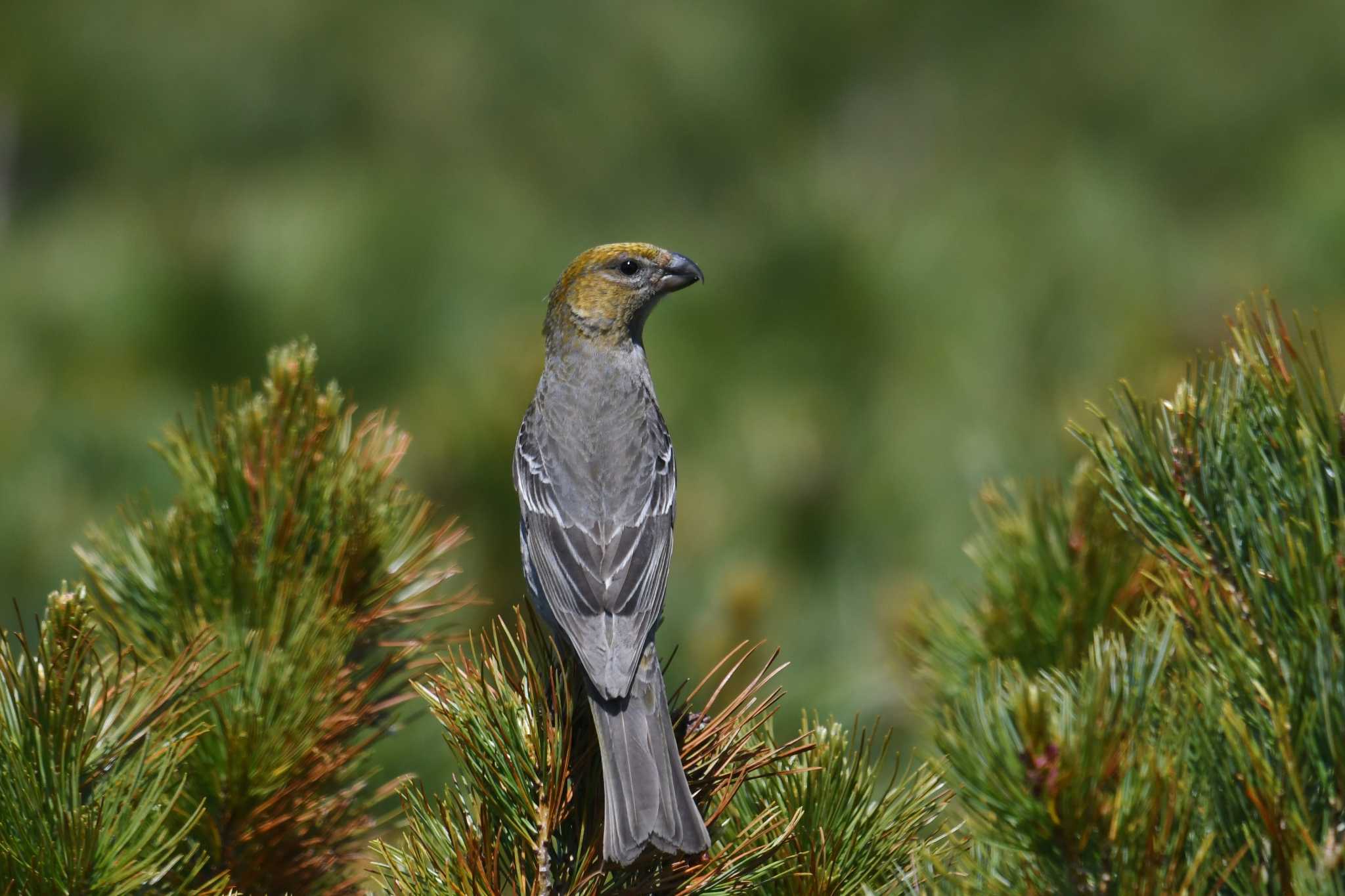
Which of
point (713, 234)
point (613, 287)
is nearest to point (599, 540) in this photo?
point (613, 287)

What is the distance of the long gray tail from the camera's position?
1.50 metres

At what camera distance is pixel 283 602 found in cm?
182

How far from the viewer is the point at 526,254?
634cm

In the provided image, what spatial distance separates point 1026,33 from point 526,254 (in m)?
4.21

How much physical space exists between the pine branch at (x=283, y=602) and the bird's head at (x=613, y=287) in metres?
1.68

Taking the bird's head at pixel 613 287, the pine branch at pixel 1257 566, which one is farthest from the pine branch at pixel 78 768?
the bird's head at pixel 613 287

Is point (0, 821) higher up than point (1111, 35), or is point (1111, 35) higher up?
point (1111, 35)

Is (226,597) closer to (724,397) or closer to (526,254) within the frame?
(724,397)

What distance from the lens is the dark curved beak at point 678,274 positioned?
3.67 meters

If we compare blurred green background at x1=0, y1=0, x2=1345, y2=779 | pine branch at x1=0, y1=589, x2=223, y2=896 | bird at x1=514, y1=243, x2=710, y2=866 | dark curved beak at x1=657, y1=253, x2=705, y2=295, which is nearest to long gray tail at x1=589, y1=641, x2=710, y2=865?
bird at x1=514, y1=243, x2=710, y2=866

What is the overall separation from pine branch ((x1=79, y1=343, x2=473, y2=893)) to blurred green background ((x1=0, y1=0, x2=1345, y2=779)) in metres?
0.90

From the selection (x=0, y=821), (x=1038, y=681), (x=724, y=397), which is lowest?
(x=1038, y=681)

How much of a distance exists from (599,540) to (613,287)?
1.10m

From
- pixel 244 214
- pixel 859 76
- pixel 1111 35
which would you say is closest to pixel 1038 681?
pixel 244 214
